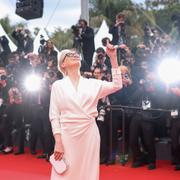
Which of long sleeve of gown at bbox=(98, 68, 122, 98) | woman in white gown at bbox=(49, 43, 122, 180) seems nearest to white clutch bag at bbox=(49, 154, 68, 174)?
woman in white gown at bbox=(49, 43, 122, 180)

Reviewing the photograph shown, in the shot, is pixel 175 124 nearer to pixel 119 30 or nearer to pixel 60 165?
pixel 119 30

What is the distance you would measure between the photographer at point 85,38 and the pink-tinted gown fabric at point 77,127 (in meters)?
5.31

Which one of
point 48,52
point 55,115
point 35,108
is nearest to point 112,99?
point 35,108

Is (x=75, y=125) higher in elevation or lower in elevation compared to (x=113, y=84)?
lower

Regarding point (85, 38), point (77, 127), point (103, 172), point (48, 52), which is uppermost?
point (85, 38)

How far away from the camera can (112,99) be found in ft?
24.3

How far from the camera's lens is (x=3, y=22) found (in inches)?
1396

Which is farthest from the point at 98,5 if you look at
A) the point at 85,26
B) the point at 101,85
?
the point at 101,85

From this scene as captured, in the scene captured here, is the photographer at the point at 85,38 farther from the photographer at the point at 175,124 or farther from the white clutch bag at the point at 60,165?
the white clutch bag at the point at 60,165

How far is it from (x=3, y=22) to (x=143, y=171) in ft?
99.9

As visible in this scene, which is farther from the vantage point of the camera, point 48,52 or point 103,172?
point 48,52

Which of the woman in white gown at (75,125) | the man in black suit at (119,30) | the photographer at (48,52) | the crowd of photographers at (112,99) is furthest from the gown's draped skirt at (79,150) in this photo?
the photographer at (48,52)

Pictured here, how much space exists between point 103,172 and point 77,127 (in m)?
3.30

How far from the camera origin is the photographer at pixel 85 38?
916cm
